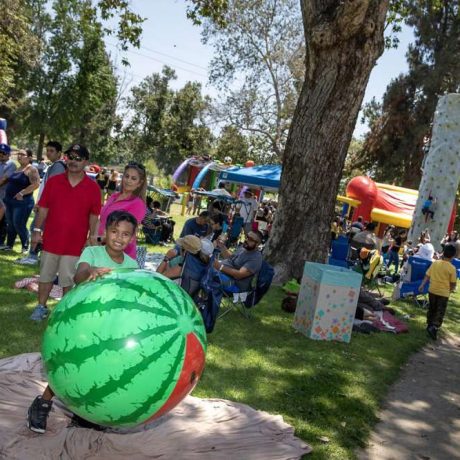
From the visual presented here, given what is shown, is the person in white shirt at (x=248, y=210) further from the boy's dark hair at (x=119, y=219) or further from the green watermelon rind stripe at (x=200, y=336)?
the green watermelon rind stripe at (x=200, y=336)

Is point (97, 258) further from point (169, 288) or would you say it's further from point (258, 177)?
point (258, 177)

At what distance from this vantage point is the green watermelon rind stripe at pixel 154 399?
2.83 metres

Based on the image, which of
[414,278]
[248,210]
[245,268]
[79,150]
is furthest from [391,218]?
[79,150]

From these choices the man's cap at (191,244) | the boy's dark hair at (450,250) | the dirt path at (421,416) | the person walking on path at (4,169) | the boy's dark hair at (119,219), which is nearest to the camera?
the boy's dark hair at (119,219)

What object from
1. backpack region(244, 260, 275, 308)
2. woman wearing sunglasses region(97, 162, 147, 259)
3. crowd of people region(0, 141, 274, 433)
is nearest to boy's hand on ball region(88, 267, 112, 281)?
crowd of people region(0, 141, 274, 433)

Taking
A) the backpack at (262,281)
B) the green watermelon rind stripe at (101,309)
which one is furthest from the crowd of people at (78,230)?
the green watermelon rind stripe at (101,309)

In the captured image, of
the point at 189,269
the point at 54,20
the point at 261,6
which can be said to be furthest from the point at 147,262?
the point at 54,20

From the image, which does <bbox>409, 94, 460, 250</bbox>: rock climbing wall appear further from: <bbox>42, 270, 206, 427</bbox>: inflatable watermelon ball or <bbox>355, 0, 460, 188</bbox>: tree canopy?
<bbox>355, 0, 460, 188</bbox>: tree canopy

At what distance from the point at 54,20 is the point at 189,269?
40.5 m

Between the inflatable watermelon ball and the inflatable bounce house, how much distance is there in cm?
2124

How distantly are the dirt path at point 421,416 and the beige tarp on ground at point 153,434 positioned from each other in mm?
Result: 832

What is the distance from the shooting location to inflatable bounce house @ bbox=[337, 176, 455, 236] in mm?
23203

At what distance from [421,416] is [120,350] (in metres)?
3.85

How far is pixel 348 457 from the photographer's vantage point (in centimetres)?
421
